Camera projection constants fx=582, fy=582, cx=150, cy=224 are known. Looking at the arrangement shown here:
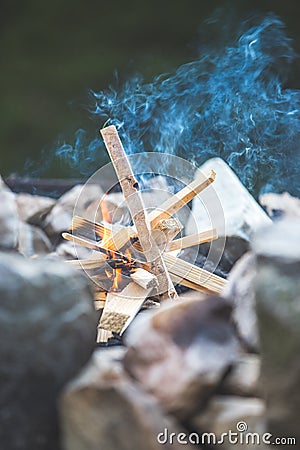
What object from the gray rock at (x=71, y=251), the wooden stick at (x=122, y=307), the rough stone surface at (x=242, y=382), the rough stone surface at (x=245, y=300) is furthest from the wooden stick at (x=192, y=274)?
the rough stone surface at (x=242, y=382)

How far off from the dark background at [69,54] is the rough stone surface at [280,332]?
2337 millimetres

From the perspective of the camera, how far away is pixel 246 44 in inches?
109

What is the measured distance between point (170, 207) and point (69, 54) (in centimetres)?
171

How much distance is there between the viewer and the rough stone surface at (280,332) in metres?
0.86

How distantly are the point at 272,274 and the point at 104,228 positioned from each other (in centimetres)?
111

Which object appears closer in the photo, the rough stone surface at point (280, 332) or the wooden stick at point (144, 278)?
the rough stone surface at point (280, 332)

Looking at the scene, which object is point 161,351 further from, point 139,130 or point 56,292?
point 139,130

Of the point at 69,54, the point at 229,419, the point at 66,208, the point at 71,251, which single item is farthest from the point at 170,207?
the point at 69,54

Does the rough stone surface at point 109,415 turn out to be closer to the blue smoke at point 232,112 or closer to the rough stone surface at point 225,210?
the rough stone surface at point 225,210

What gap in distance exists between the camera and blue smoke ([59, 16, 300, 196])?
99.3 inches

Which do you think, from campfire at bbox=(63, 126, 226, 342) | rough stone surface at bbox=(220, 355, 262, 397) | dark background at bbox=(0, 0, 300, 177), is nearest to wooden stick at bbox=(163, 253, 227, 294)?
campfire at bbox=(63, 126, 226, 342)

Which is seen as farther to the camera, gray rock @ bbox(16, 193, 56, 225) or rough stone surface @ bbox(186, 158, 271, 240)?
gray rock @ bbox(16, 193, 56, 225)

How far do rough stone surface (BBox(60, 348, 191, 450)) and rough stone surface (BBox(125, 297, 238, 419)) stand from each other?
34 millimetres

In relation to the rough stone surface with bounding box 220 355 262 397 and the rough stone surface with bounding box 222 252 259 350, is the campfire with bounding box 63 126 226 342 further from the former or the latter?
the rough stone surface with bounding box 220 355 262 397
